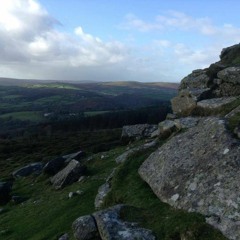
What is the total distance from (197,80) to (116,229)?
2764 cm

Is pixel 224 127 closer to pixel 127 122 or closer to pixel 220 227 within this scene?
pixel 220 227

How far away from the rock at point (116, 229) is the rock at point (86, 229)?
28 centimetres

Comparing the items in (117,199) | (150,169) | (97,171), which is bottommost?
(97,171)

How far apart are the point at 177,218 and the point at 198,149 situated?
5.09m

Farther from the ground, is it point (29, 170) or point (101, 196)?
point (101, 196)

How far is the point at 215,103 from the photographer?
107ft

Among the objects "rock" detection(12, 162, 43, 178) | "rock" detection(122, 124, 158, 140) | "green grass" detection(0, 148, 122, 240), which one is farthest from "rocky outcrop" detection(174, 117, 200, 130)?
"rock" detection(12, 162, 43, 178)

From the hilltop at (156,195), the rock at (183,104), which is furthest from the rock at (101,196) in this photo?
the rock at (183,104)

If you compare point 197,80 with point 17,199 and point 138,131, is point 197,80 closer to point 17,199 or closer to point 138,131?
point 138,131

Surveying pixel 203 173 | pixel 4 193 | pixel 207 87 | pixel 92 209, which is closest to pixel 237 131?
pixel 203 173

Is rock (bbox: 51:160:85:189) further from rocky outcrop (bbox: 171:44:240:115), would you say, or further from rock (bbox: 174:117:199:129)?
rocky outcrop (bbox: 171:44:240:115)

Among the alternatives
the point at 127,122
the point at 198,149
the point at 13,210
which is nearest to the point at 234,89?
the point at 198,149

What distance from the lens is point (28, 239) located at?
22516 mm

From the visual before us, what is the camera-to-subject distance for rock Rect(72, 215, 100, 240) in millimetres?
15992
